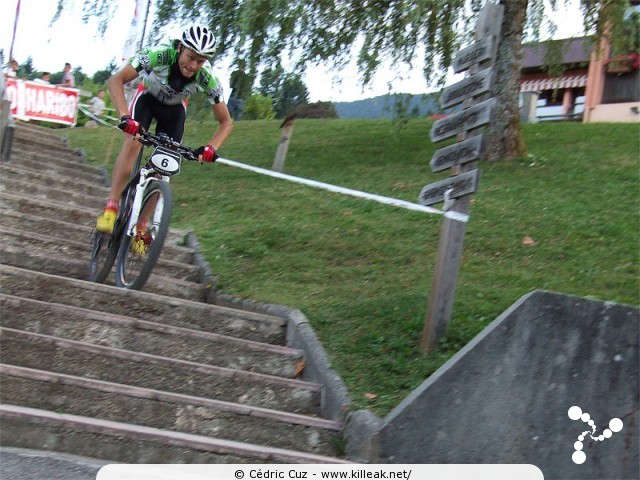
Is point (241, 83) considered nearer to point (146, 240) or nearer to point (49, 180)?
point (49, 180)

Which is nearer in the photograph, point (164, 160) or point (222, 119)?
point (164, 160)

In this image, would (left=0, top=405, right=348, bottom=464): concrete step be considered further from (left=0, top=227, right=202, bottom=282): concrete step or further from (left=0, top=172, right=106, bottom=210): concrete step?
(left=0, top=172, right=106, bottom=210): concrete step

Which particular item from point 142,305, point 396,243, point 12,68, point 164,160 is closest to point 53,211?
point 164,160

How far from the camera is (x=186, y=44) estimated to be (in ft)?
20.9

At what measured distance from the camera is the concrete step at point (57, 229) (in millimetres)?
8102

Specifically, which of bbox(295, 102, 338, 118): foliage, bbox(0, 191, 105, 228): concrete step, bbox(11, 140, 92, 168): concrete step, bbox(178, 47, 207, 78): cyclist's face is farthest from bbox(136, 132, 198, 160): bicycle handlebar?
bbox(295, 102, 338, 118): foliage

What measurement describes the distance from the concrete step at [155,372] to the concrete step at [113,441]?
66cm

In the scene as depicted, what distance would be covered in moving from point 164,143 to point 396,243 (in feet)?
9.20

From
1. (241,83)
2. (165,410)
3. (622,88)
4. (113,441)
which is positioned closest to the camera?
(113,441)

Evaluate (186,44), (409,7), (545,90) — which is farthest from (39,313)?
Answer: (545,90)

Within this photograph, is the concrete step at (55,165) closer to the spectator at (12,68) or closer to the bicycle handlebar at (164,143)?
the bicycle handlebar at (164,143)

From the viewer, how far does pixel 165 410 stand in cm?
520

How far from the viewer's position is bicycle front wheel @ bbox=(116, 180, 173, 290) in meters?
6.45

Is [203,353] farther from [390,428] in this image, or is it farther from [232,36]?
[232,36]
